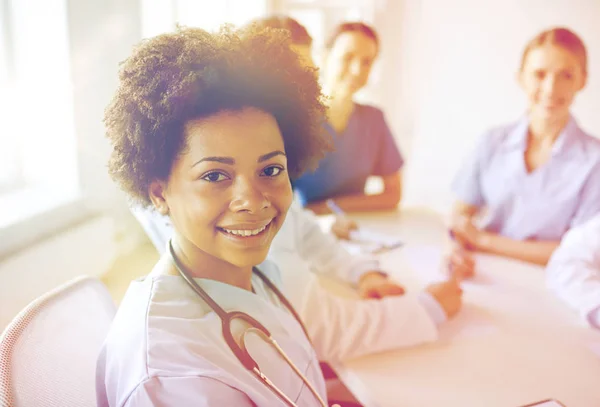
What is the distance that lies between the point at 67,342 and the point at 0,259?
43cm

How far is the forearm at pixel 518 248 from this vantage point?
4.20 ft

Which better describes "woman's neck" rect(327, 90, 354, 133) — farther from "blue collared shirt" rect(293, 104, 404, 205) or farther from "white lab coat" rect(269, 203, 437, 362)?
"white lab coat" rect(269, 203, 437, 362)

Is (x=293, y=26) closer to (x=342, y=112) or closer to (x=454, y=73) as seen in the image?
(x=342, y=112)

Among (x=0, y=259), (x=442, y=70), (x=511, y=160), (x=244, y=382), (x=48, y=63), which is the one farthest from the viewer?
(x=442, y=70)

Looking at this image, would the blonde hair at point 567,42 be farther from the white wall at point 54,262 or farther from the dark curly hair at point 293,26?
→ the white wall at point 54,262

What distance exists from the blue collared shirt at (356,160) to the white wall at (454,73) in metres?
0.87

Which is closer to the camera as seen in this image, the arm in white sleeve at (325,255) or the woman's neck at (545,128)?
the arm in white sleeve at (325,255)

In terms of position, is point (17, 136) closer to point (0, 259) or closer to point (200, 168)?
point (0, 259)

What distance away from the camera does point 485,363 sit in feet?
2.63

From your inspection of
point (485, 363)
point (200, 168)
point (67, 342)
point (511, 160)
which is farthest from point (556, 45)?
point (67, 342)

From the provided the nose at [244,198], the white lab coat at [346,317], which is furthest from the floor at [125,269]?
the nose at [244,198]

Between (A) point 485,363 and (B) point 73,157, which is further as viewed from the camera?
(B) point 73,157

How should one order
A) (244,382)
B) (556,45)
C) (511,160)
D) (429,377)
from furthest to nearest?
(511,160) < (556,45) < (429,377) < (244,382)

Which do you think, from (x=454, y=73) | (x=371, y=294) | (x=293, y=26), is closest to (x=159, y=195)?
(x=371, y=294)
